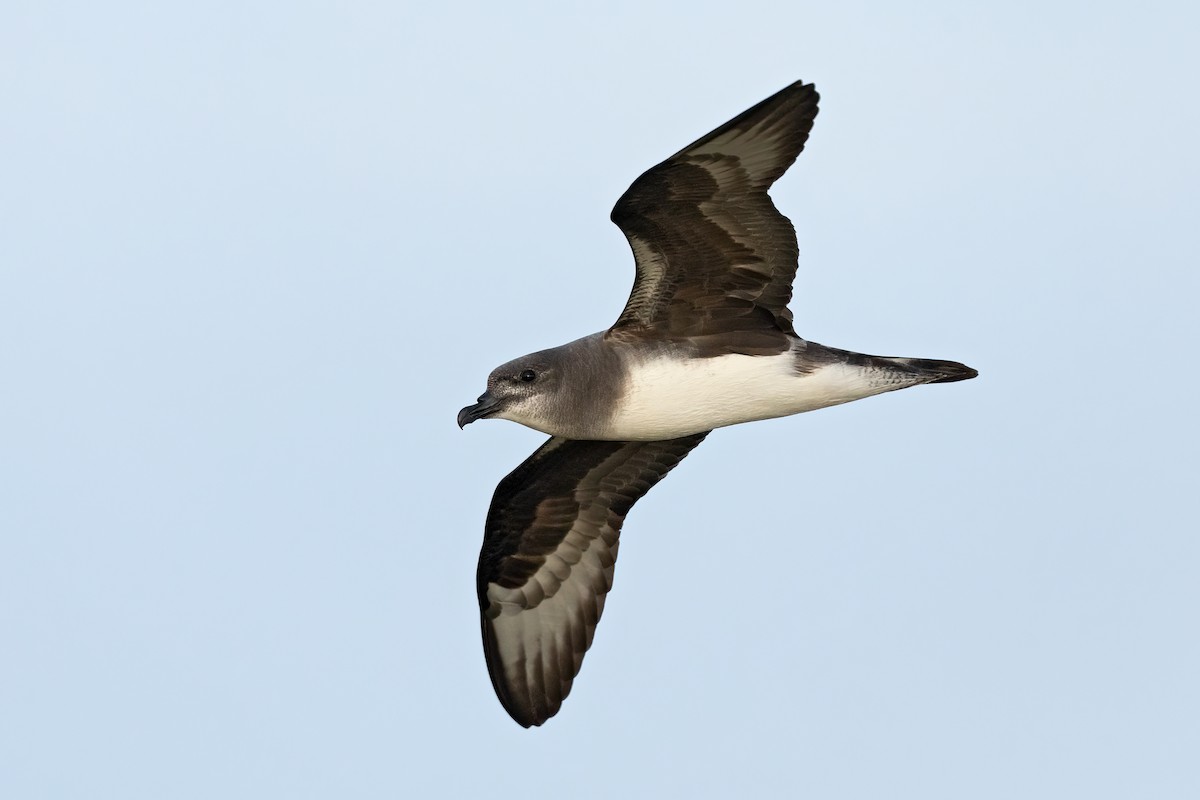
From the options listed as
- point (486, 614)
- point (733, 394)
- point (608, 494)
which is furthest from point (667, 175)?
point (486, 614)

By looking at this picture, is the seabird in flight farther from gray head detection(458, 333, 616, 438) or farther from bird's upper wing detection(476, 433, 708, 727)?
bird's upper wing detection(476, 433, 708, 727)

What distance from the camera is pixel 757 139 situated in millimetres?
10781

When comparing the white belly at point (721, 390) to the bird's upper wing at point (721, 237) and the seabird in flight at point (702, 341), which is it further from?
the bird's upper wing at point (721, 237)

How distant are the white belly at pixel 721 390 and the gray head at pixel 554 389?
0.19 m

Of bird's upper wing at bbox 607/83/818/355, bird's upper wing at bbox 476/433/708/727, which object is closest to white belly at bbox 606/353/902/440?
bird's upper wing at bbox 607/83/818/355

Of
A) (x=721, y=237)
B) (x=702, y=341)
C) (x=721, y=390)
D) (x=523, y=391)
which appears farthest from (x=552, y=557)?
(x=721, y=237)

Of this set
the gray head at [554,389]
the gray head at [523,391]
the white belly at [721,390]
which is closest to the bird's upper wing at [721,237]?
the white belly at [721,390]

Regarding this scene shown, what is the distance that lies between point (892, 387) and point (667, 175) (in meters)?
2.28

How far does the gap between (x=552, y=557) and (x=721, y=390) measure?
2.23 meters

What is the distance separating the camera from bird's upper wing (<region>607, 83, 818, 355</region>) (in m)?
10.8

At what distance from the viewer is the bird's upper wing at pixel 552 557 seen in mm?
12969

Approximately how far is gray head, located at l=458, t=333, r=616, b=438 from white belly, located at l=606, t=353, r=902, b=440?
185mm

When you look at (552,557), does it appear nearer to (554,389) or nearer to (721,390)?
(554,389)

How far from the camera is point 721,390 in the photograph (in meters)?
11.7
